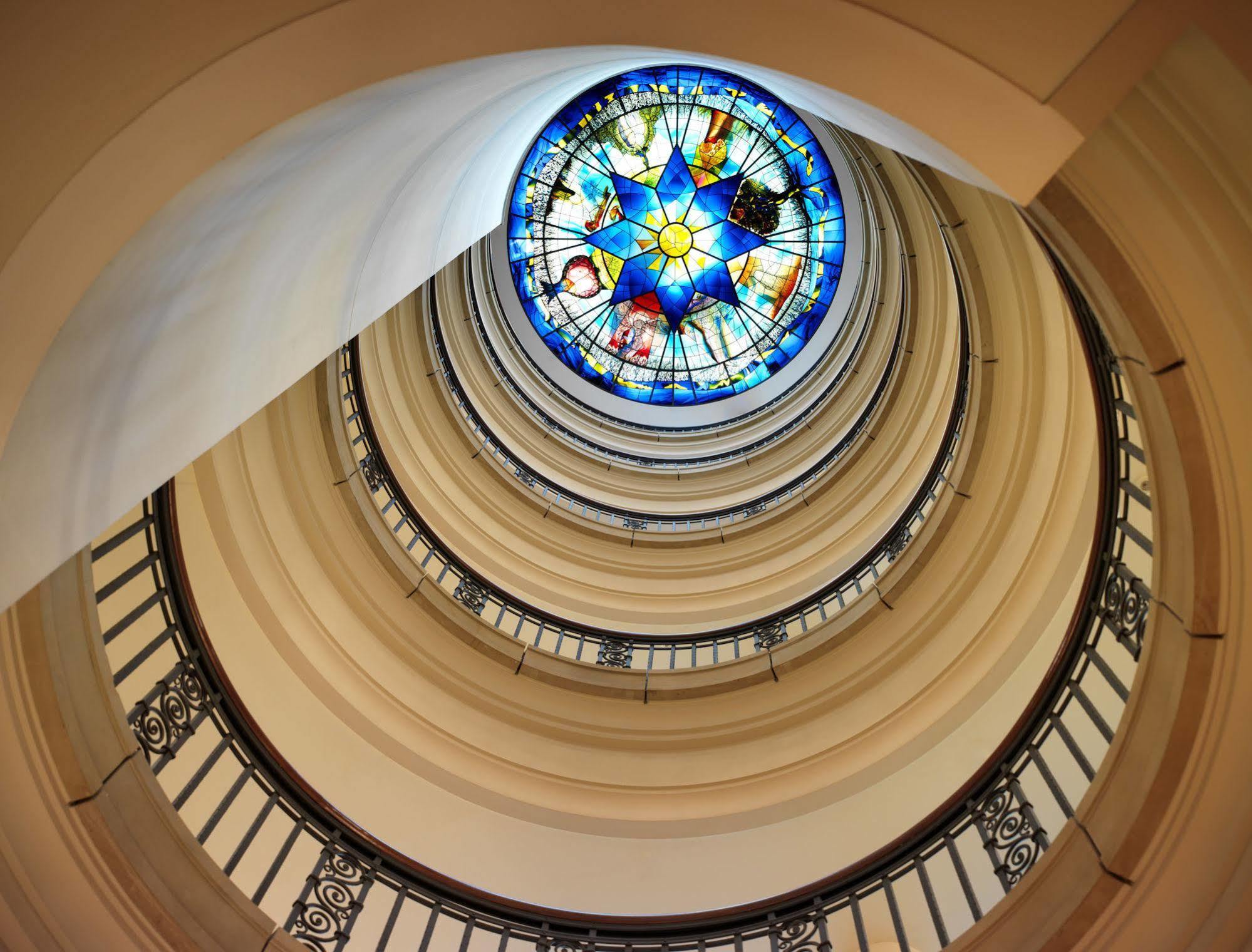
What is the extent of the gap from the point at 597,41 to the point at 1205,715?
3.82 metres

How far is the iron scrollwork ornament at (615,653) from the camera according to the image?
31.2 feet

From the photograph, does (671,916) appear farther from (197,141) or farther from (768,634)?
(197,141)

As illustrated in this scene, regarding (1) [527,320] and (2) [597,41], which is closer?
(2) [597,41]

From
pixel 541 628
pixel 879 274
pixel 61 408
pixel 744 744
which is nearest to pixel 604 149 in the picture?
pixel 879 274

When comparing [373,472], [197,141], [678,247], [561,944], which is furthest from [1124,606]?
[678,247]

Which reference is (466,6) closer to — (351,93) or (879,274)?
(351,93)

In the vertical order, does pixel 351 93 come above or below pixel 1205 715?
above

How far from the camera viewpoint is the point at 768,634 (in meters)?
9.39

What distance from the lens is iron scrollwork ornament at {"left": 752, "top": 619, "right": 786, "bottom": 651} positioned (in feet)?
30.4

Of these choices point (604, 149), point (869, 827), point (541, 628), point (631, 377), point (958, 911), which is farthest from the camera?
point (631, 377)

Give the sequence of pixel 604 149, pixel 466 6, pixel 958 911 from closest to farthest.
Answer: pixel 466 6 → pixel 958 911 → pixel 604 149

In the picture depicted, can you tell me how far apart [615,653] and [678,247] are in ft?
32.0

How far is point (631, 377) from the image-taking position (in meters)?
16.3

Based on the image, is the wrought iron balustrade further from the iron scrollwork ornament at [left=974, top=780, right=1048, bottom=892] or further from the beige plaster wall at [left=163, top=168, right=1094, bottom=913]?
the iron scrollwork ornament at [left=974, top=780, right=1048, bottom=892]
